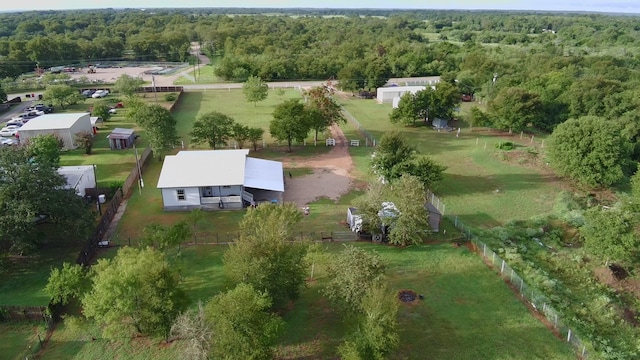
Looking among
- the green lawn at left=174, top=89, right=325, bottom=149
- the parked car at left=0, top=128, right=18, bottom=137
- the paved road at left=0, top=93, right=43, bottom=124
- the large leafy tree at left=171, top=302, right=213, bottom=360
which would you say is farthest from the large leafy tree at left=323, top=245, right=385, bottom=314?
the paved road at left=0, top=93, right=43, bottom=124

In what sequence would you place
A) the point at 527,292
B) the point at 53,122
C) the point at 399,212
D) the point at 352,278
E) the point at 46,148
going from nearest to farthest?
the point at 352,278
the point at 527,292
the point at 399,212
the point at 46,148
the point at 53,122

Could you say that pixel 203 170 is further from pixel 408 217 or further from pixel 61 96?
pixel 61 96

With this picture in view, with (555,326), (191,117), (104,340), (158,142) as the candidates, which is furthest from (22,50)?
(555,326)

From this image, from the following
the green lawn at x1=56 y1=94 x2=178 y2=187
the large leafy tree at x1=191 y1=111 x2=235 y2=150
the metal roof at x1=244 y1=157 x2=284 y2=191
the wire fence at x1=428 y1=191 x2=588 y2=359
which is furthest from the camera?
the large leafy tree at x1=191 y1=111 x2=235 y2=150

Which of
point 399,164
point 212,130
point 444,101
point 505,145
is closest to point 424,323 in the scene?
point 399,164

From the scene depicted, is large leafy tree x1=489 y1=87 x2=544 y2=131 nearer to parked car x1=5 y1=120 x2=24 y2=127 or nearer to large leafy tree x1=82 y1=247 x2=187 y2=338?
large leafy tree x1=82 y1=247 x2=187 y2=338

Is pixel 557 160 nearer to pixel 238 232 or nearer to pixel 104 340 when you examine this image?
pixel 238 232
